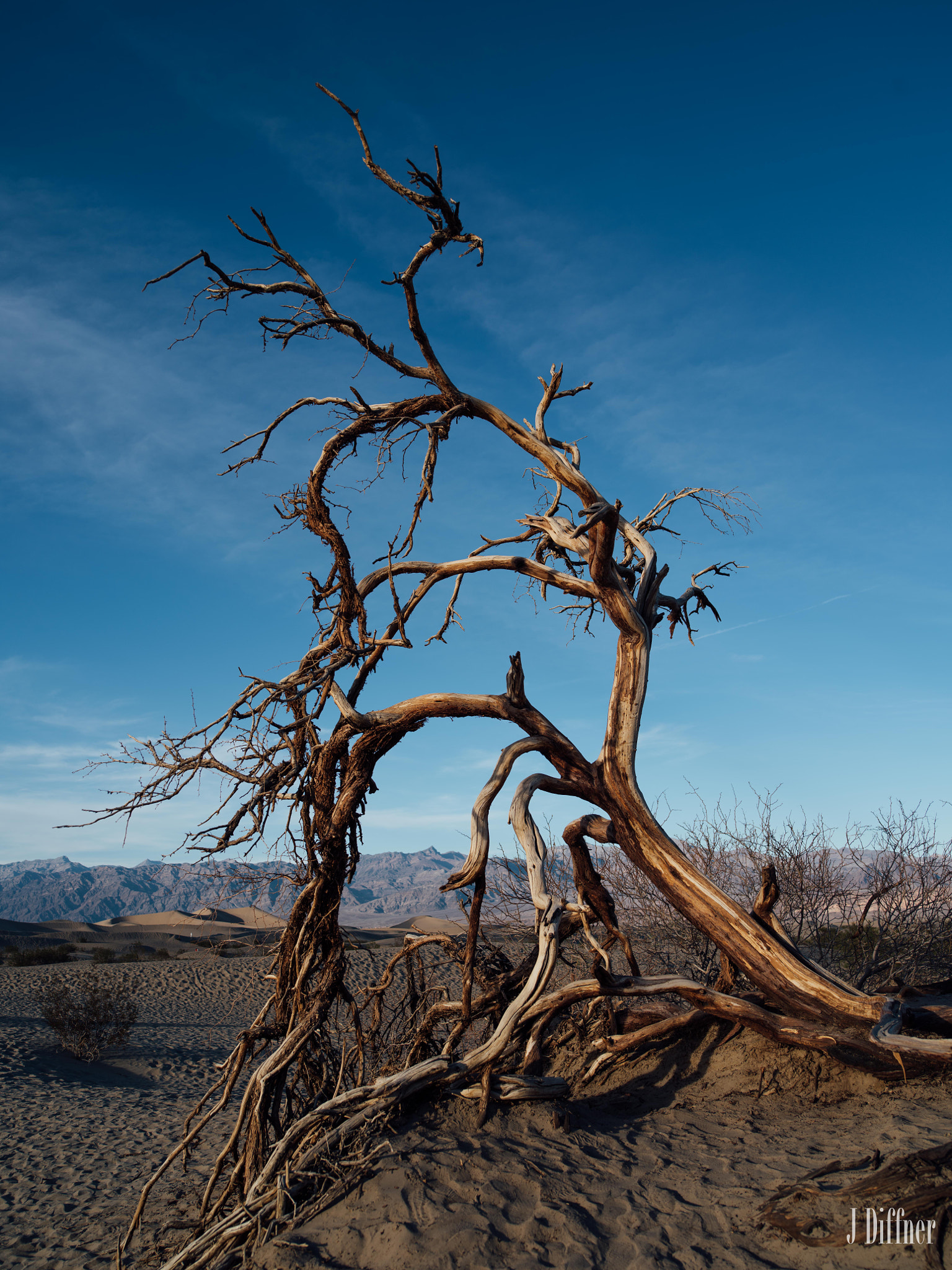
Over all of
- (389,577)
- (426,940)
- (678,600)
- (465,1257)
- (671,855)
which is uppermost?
(678,600)

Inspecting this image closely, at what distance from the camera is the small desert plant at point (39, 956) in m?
29.5

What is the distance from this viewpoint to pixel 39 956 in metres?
30.9

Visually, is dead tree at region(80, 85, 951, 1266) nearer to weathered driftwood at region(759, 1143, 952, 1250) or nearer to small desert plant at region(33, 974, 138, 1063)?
weathered driftwood at region(759, 1143, 952, 1250)

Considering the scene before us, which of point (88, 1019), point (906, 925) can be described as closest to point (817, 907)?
point (906, 925)

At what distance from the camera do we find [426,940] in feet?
21.0

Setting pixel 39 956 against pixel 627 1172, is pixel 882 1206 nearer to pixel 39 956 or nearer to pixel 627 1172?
pixel 627 1172

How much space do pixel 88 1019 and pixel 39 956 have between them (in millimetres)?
18665

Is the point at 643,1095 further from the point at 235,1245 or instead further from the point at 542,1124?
the point at 235,1245

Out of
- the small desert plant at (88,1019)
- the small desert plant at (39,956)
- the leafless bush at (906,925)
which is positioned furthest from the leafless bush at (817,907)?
the small desert plant at (39,956)

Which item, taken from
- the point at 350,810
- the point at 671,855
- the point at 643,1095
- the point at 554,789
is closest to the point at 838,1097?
the point at 643,1095

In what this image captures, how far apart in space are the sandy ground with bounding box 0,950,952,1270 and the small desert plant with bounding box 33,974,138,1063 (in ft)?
22.5

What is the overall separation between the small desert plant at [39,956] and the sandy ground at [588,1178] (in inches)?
958

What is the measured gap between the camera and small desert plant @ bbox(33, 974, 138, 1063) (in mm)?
15445

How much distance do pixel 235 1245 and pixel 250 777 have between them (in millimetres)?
2988
